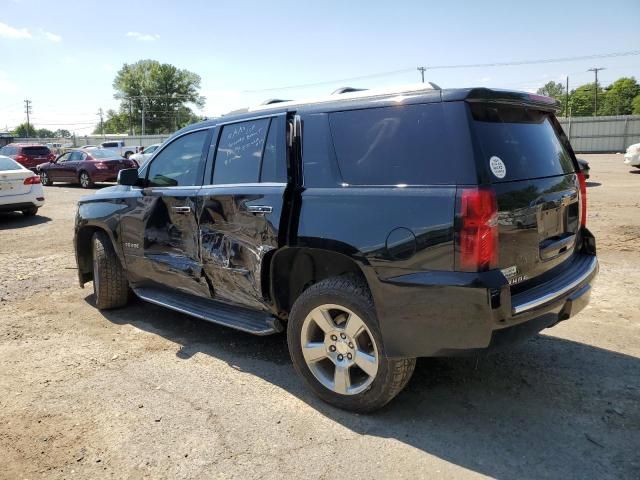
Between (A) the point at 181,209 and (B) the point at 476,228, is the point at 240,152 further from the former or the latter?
(B) the point at 476,228


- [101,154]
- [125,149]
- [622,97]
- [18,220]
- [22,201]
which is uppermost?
[622,97]

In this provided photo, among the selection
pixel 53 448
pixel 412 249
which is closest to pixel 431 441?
pixel 412 249

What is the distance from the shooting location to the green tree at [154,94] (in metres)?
88.4

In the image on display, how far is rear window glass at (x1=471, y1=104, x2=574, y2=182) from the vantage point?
2795 millimetres

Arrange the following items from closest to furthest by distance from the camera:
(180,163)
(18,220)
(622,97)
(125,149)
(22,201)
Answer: (180,163)
(22,201)
(18,220)
(125,149)
(622,97)

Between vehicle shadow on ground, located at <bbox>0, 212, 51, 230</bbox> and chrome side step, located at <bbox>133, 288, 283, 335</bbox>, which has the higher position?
vehicle shadow on ground, located at <bbox>0, 212, 51, 230</bbox>

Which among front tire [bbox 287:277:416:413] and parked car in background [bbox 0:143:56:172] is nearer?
front tire [bbox 287:277:416:413]

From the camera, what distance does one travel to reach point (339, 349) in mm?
3234

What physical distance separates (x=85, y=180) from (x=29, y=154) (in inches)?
258

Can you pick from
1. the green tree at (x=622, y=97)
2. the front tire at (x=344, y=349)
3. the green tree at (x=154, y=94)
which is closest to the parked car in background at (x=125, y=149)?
the front tire at (x=344, y=349)

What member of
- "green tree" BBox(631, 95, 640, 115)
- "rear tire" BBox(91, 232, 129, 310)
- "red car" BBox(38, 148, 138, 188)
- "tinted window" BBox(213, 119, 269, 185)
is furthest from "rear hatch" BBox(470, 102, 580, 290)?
"green tree" BBox(631, 95, 640, 115)

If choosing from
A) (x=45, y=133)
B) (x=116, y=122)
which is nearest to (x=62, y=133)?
(x=45, y=133)

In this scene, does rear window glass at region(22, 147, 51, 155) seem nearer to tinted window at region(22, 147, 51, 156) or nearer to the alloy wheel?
tinted window at region(22, 147, 51, 156)

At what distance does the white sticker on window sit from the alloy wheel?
44.6 inches
